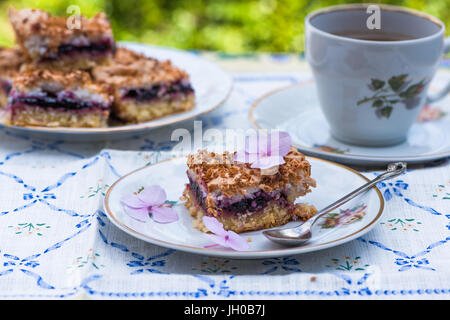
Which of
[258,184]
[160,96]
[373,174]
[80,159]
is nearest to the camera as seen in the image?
[258,184]

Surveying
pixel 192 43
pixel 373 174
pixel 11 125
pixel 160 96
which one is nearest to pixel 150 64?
pixel 160 96

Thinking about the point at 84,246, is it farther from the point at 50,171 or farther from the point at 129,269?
the point at 50,171

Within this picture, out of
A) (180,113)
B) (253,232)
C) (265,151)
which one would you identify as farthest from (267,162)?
(180,113)

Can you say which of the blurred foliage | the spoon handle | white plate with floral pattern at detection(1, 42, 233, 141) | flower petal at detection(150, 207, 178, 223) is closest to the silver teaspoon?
the spoon handle

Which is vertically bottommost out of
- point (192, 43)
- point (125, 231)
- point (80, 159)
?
point (192, 43)

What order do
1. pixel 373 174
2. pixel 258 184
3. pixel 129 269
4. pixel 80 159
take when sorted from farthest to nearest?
pixel 80 159 → pixel 373 174 → pixel 258 184 → pixel 129 269

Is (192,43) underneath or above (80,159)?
underneath
